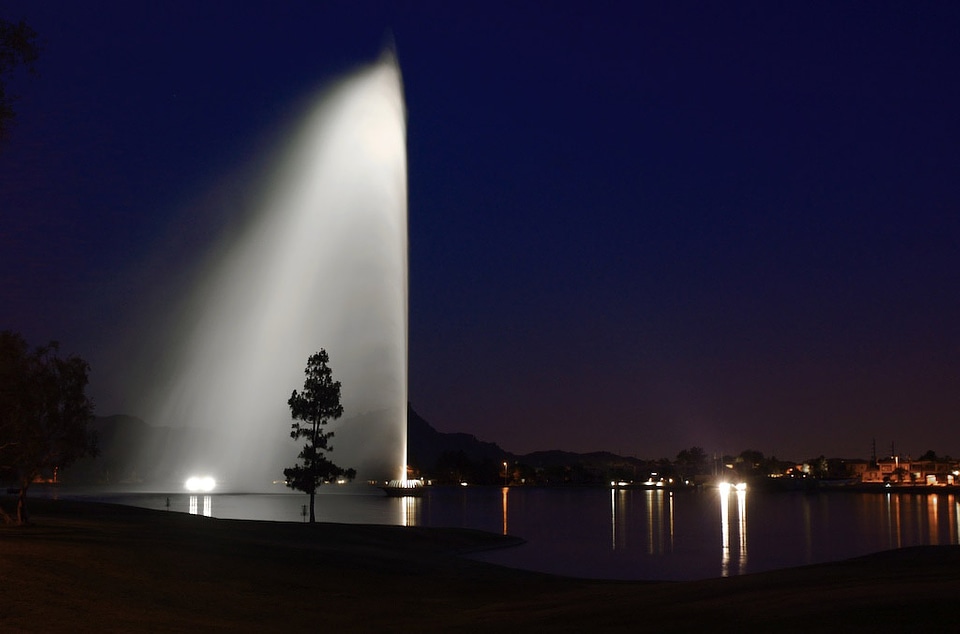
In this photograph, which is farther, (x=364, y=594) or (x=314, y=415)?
(x=314, y=415)

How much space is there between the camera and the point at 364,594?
81.0ft

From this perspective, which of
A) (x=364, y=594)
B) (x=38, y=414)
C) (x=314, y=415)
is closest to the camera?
(x=364, y=594)

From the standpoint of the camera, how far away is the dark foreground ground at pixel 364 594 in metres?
15.1

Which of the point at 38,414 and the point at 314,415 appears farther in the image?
the point at 314,415

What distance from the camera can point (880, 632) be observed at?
12.3m

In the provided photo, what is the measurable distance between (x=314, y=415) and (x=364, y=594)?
32.8 metres

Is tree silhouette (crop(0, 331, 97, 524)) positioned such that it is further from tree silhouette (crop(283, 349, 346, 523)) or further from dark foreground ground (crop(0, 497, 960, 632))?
tree silhouette (crop(283, 349, 346, 523))

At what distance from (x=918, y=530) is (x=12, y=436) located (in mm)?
75727

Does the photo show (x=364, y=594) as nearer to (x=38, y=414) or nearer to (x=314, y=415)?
(x=38, y=414)

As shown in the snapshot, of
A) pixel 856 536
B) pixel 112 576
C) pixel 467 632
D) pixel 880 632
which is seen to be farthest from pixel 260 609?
pixel 856 536

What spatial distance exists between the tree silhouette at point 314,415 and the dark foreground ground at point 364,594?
22.1m

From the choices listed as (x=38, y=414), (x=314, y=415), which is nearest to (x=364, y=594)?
(x=38, y=414)

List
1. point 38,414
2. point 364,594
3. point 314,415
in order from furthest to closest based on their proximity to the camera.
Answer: point 314,415 → point 38,414 → point 364,594

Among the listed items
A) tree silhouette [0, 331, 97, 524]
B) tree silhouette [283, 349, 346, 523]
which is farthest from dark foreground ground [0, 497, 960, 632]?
tree silhouette [283, 349, 346, 523]
